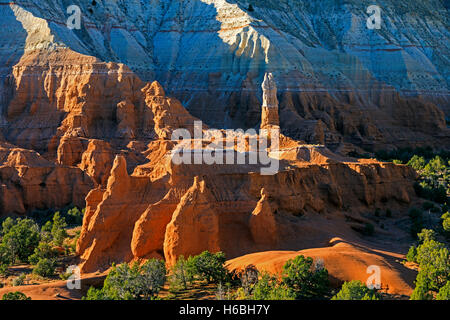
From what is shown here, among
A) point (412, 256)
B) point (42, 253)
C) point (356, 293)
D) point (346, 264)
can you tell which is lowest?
point (42, 253)

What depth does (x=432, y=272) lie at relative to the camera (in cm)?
3441

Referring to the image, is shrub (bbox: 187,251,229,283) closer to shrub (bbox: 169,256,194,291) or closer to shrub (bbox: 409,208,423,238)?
shrub (bbox: 169,256,194,291)

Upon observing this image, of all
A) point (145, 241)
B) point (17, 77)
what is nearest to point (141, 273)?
point (145, 241)

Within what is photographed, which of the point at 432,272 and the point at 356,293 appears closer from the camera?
the point at 356,293

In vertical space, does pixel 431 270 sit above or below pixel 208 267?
below

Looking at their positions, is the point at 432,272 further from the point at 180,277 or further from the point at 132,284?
the point at 132,284

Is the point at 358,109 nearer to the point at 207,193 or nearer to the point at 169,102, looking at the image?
the point at 169,102

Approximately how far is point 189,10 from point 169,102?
47811 millimetres

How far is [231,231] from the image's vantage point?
39750 mm

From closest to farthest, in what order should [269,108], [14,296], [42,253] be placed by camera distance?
[14,296], [42,253], [269,108]

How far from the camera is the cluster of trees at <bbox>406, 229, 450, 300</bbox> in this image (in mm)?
30359

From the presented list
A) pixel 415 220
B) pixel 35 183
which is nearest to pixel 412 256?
pixel 415 220

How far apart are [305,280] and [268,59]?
74611mm

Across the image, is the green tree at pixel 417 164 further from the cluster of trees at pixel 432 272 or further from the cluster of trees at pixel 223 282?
the cluster of trees at pixel 223 282
